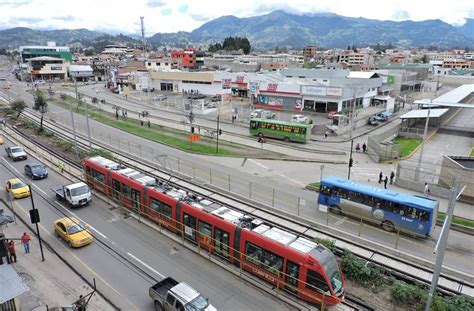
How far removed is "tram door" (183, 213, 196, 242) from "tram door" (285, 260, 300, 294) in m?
6.26

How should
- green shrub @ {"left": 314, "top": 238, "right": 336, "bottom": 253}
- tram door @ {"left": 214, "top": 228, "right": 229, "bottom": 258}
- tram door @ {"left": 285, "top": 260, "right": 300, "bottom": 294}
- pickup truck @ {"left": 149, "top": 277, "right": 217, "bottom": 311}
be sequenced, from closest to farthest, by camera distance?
pickup truck @ {"left": 149, "top": 277, "right": 217, "bottom": 311} < tram door @ {"left": 285, "top": 260, "right": 300, "bottom": 294} < tram door @ {"left": 214, "top": 228, "right": 229, "bottom": 258} < green shrub @ {"left": 314, "top": 238, "right": 336, "bottom": 253}

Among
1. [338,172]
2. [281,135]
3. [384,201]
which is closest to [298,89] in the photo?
[281,135]

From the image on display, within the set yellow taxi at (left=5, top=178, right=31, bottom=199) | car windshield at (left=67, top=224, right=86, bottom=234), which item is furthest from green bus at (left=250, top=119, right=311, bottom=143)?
car windshield at (left=67, top=224, right=86, bottom=234)

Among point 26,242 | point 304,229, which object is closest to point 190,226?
point 304,229

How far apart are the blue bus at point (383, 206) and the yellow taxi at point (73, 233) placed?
16.2 m

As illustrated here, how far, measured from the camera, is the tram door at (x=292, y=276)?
1427 centimetres

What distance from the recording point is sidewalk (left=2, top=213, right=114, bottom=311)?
46.3 feet

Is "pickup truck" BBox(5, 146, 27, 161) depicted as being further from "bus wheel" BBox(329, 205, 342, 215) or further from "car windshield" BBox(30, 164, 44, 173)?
"bus wheel" BBox(329, 205, 342, 215)

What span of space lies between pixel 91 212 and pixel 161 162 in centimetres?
1208

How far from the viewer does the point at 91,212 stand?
76.3 feet

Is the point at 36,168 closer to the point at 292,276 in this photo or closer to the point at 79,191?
the point at 79,191

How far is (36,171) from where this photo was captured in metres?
29.5

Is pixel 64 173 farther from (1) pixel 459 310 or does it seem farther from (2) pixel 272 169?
(1) pixel 459 310

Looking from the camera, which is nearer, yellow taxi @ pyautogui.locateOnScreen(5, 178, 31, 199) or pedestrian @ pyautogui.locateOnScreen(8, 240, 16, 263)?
pedestrian @ pyautogui.locateOnScreen(8, 240, 16, 263)
